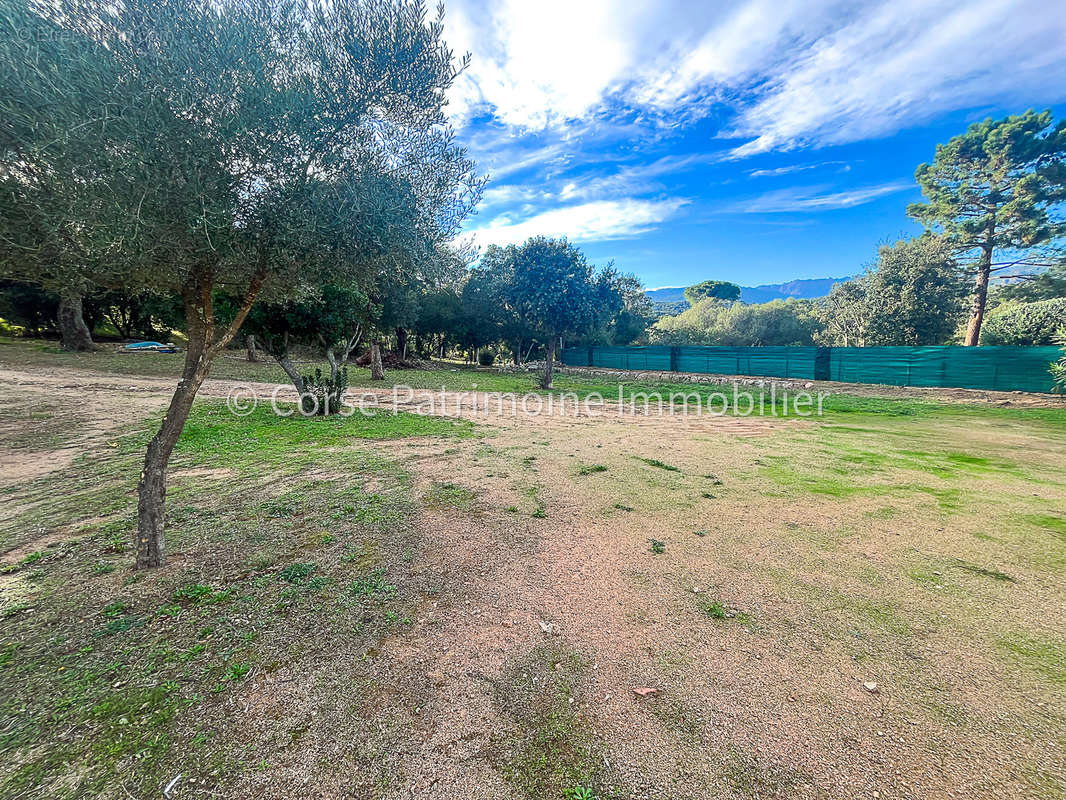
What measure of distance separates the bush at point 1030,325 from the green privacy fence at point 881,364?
4351 millimetres

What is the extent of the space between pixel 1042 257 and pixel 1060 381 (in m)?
14.7

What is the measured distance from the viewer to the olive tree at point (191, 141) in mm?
2328

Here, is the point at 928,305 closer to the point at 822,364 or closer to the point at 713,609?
the point at 822,364

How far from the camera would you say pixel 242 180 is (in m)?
2.77

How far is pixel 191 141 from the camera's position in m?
2.49

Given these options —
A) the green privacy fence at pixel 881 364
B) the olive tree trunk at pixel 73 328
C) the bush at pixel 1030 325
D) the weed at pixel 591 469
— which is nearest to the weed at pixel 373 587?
the weed at pixel 591 469

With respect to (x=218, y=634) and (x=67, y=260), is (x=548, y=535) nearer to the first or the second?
(x=218, y=634)

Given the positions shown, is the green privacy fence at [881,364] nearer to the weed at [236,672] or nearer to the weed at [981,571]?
the weed at [981,571]

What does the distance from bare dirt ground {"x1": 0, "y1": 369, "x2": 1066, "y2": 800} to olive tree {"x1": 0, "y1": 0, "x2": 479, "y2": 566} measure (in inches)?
92.6

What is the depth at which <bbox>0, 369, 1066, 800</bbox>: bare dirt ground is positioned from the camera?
62.9 inches

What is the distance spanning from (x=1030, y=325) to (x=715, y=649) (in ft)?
81.0

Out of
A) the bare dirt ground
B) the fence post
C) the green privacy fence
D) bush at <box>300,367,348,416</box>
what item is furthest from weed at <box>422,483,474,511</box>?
the fence post

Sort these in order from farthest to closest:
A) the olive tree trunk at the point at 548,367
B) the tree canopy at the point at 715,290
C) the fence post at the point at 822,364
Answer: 1. the tree canopy at the point at 715,290
2. the fence post at the point at 822,364
3. the olive tree trunk at the point at 548,367

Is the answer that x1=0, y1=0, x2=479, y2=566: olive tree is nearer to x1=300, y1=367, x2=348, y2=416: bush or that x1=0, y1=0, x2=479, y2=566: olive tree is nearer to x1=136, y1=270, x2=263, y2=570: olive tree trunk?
x1=136, y1=270, x2=263, y2=570: olive tree trunk
